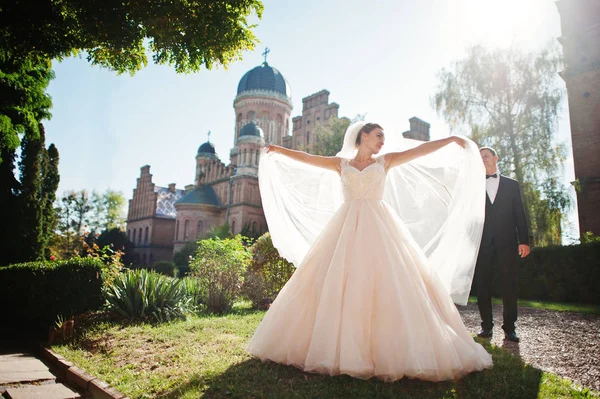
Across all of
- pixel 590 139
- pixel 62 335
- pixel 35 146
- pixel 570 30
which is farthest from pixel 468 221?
pixel 570 30

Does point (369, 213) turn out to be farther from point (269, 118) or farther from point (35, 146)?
point (269, 118)

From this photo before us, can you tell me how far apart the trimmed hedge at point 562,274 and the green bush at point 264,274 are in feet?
22.0

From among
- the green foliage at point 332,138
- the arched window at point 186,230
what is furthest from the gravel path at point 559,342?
the arched window at point 186,230

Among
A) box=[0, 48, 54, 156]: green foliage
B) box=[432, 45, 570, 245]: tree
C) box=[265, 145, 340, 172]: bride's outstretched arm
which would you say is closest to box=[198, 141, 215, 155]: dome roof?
box=[432, 45, 570, 245]: tree

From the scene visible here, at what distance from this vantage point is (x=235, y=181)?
35719mm

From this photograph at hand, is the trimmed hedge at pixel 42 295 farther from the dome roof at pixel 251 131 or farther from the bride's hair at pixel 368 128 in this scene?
the dome roof at pixel 251 131

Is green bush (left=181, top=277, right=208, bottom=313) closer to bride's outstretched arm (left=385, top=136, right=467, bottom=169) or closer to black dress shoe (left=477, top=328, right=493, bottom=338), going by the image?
black dress shoe (left=477, top=328, right=493, bottom=338)

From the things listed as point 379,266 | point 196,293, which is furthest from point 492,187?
point 196,293

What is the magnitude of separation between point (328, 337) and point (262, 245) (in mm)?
8074

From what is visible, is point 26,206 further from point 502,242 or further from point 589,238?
point 589,238

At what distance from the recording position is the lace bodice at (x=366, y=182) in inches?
162

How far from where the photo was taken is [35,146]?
16.1 meters

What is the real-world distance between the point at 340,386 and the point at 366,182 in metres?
2.03

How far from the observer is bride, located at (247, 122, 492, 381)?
3.23 meters
